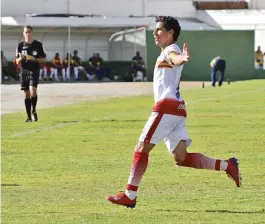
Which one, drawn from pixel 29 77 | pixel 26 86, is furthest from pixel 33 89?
pixel 29 77

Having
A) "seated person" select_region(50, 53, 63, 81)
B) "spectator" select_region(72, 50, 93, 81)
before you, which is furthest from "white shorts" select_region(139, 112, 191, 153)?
"spectator" select_region(72, 50, 93, 81)

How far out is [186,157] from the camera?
32.8 feet

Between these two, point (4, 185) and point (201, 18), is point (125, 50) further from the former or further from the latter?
point (4, 185)

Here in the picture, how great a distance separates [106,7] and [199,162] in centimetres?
5398

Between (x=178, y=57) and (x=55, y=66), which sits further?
(x=55, y=66)

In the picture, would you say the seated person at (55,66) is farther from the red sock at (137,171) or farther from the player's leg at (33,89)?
the red sock at (137,171)

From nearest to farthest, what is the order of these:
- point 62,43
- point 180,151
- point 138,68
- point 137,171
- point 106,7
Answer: point 137,171
point 180,151
point 138,68
point 62,43
point 106,7

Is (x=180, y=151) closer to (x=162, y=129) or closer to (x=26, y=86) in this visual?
(x=162, y=129)

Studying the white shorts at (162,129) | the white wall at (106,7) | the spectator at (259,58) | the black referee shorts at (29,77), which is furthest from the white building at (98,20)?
the white shorts at (162,129)

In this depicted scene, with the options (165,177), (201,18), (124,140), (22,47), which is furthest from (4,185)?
(201,18)

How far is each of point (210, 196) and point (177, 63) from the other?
1.61 metres

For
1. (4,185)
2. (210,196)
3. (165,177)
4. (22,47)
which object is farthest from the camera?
(22,47)

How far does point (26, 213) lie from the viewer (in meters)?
9.16

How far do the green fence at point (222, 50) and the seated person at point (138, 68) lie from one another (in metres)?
0.55
